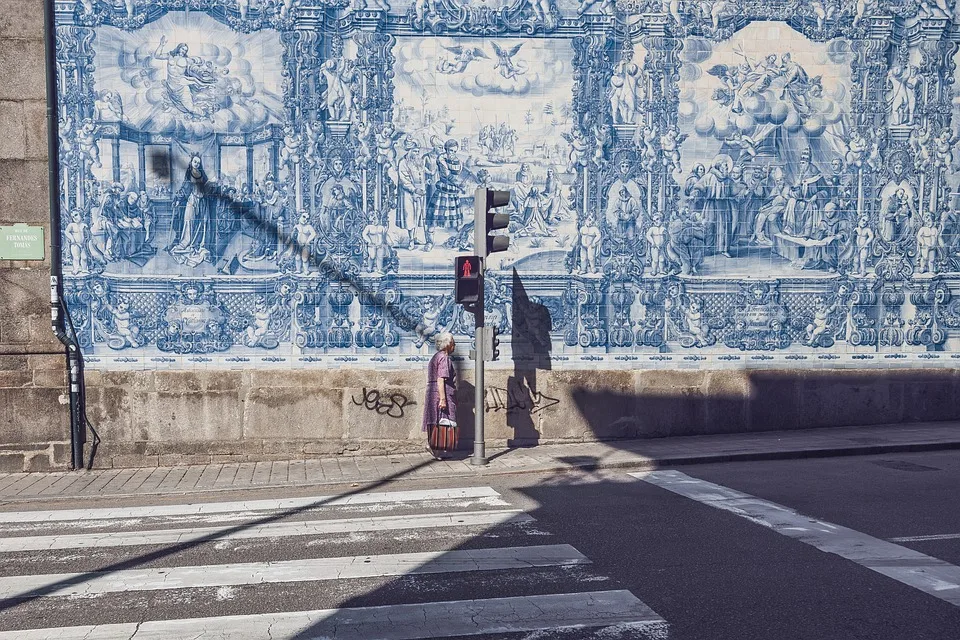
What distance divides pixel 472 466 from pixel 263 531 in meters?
4.17

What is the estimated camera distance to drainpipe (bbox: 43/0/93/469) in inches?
493

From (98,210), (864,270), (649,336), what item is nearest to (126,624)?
(98,210)

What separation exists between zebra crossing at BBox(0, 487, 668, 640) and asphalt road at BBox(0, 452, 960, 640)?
0.9 inches

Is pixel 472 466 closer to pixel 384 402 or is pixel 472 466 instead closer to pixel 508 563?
pixel 384 402

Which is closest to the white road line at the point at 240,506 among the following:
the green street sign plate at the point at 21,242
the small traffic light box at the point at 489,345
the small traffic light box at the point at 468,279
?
the small traffic light box at the point at 489,345

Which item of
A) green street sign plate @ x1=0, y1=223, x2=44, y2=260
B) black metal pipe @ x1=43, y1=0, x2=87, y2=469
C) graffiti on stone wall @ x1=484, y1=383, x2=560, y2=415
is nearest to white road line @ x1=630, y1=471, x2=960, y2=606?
graffiti on stone wall @ x1=484, y1=383, x2=560, y2=415

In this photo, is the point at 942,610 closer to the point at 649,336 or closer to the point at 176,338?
the point at 649,336

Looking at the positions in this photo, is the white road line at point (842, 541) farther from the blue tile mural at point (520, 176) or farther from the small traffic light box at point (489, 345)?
the blue tile mural at point (520, 176)

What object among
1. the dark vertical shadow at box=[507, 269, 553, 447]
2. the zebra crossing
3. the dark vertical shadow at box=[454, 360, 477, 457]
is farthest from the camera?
the dark vertical shadow at box=[507, 269, 553, 447]

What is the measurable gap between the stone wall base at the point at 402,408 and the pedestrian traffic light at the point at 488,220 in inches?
94.8

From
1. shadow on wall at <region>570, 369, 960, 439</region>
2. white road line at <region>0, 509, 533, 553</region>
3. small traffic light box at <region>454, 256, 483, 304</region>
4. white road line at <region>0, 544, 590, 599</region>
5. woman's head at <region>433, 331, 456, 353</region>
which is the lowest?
white road line at <region>0, 509, 533, 553</region>

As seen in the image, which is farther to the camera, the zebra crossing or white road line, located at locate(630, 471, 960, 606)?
white road line, located at locate(630, 471, 960, 606)

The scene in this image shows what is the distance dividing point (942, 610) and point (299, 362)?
936 centimetres

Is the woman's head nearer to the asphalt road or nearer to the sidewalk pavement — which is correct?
the sidewalk pavement
